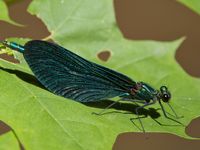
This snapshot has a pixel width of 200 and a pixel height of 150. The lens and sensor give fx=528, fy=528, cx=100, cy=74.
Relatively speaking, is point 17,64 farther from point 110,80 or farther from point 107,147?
point 107,147

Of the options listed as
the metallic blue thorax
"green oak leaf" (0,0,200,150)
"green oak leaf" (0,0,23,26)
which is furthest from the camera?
the metallic blue thorax

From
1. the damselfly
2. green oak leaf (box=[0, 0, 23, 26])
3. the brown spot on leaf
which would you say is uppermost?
green oak leaf (box=[0, 0, 23, 26])

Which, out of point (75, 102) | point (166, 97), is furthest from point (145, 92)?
point (75, 102)

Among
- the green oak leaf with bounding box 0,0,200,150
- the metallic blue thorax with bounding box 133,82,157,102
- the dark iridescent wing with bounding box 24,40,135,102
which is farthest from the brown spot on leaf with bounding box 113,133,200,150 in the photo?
the dark iridescent wing with bounding box 24,40,135,102

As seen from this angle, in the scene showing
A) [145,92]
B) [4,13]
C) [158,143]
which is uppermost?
[4,13]

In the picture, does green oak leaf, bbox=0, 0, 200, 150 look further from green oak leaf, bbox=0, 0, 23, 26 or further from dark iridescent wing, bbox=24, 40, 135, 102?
green oak leaf, bbox=0, 0, 23, 26

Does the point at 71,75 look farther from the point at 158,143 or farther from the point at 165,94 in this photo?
the point at 158,143
